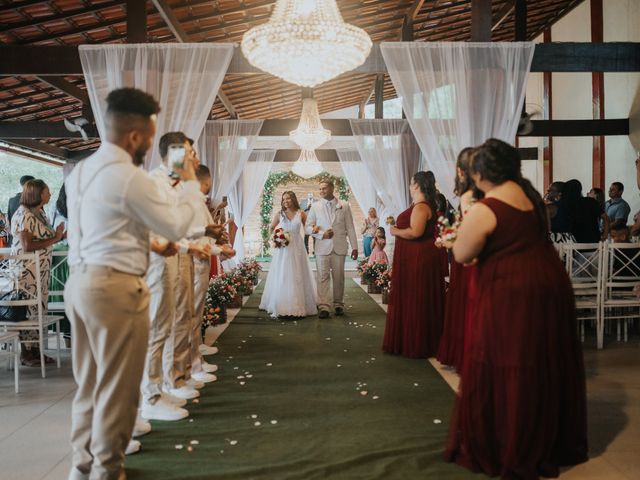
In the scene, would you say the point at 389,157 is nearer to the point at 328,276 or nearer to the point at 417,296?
the point at 328,276

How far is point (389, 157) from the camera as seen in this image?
9008 mm

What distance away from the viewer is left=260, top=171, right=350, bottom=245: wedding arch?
764 inches

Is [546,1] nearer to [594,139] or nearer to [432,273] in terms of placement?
[594,139]

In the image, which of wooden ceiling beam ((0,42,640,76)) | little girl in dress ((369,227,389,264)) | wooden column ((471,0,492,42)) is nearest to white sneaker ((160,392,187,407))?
wooden ceiling beam ((0,42,640,76))

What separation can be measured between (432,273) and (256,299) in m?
4.77

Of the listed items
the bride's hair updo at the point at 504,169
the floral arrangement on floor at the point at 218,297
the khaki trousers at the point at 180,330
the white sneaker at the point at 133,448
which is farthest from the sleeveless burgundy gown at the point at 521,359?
the floral arrangement on floor at the point at 218,297

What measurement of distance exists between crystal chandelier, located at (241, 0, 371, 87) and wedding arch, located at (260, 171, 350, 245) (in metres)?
15.0

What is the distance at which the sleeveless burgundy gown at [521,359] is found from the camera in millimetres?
2693

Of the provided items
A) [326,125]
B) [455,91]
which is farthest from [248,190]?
[455,91]

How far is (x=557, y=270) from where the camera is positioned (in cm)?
277

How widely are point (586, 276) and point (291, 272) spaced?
348 cm

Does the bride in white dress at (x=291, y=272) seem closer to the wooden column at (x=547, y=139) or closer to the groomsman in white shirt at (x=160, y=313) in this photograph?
the groomsman in white shirt at (x=160, y=313)

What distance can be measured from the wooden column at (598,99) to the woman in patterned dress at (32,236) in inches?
423

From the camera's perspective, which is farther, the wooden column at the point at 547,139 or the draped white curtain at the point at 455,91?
the wooden column at the point at 547,139
